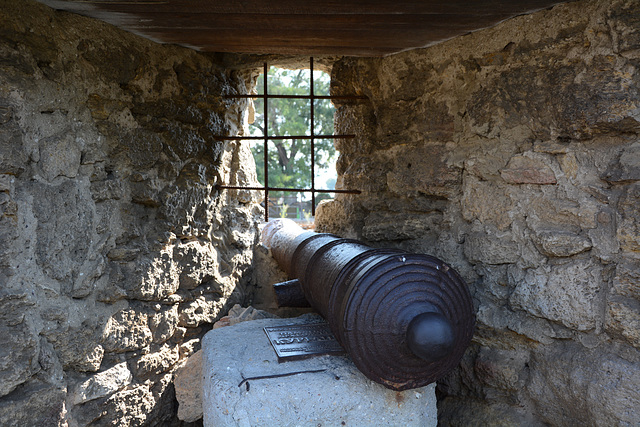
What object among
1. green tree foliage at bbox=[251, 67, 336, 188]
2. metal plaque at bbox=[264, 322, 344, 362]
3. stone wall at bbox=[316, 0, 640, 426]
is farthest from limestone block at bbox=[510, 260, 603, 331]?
green tree foliage at bbox=[251, 67, 336, 188]

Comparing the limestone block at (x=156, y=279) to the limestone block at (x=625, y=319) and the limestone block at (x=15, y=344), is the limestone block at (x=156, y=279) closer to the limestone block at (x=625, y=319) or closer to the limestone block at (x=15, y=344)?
the limestone block at (x=15, y=344)

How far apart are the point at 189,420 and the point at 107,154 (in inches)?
56.9

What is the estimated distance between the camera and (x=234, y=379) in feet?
5.50

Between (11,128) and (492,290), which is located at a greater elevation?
(11,128)

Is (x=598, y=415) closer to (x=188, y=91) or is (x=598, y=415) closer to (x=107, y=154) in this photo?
(x=107, y=154)

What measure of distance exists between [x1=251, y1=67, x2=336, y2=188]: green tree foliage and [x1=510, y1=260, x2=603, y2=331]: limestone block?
1112cm

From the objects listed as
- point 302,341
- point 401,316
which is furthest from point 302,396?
point 401,316

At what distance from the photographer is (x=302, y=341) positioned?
6.40 feet

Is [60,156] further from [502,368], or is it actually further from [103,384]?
[502,368]

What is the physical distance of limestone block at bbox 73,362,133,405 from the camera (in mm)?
1979

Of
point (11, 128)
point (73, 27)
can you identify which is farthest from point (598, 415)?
point (73, 27)

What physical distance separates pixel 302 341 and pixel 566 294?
3.48 feet

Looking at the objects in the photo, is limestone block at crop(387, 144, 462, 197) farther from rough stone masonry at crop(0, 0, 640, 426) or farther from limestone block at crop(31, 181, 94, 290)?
limestone block at crop(31, 181, 94, 290)

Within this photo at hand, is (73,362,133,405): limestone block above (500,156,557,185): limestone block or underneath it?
underneath
